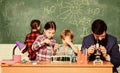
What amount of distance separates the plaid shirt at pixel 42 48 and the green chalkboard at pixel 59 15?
117 cm

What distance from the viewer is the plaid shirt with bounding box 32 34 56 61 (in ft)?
12.4

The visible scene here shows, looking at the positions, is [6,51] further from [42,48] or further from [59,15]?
[42,48]

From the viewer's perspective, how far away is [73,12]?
16.6 ft

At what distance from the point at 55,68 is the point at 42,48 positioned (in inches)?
27.8

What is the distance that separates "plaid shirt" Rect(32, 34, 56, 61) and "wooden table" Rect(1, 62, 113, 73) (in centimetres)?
52

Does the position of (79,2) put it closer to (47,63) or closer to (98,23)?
(98,23)

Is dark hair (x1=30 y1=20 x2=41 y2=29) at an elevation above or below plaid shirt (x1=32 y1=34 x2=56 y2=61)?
above

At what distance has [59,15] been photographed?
5.06m

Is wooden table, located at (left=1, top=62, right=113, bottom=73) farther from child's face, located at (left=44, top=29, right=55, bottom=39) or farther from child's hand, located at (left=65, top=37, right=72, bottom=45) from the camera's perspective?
child's face, located at (left=44, top=29, right=55, bottom=39)

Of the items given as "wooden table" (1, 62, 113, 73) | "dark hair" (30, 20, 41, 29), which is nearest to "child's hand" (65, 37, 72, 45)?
"wooden table" (1, 62, 113, 73)

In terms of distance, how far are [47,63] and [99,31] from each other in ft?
2.67

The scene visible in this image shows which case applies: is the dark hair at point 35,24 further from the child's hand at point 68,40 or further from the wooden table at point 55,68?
the wooden table at point 55,68

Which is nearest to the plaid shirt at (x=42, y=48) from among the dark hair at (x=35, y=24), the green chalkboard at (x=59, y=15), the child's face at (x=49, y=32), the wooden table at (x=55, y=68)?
the child's face at (x=49, y=32)

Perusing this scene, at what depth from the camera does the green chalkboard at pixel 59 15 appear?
16.4 feet
